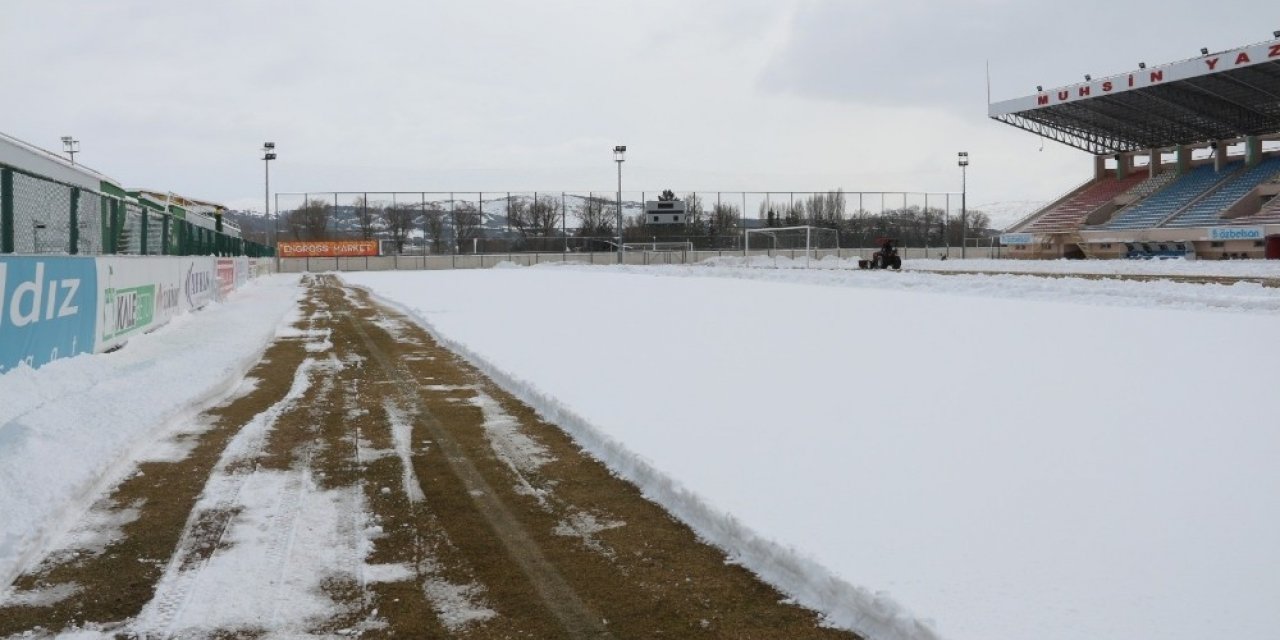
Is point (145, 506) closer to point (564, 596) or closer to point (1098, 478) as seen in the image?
point (564, 596)

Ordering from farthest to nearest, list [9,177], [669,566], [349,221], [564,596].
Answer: [349,221] → [9,177] → [669,566] → [564,596]

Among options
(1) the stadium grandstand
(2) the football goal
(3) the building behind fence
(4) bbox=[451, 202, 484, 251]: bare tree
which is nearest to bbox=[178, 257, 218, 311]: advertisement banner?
(3) the building behind fence

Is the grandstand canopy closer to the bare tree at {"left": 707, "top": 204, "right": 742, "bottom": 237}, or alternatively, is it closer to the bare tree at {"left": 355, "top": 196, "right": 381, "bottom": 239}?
the bare tree at {"left": 707, "top": 204, "right": 742, "bottom": 237}

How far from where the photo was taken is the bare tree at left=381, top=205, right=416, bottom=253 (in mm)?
77562

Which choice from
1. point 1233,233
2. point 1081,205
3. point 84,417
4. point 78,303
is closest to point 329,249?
point 1081,205

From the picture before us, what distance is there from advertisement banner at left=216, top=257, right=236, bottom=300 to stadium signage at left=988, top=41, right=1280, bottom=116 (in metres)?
43.6

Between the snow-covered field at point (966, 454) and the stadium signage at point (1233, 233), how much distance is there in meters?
31.0

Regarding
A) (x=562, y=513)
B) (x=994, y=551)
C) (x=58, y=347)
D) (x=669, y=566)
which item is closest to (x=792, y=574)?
(x=669, y=566)

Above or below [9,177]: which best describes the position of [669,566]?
below

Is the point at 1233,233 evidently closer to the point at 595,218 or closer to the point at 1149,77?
the point at 1149,77

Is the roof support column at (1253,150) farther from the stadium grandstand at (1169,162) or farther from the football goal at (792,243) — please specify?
the football goal at (792,243)

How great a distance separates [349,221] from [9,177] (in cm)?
7408

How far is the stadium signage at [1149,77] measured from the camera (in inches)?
1689

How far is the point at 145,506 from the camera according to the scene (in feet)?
18.6
